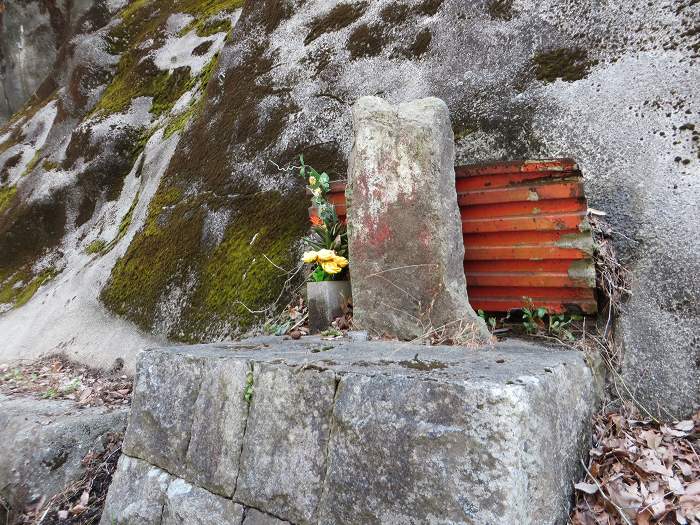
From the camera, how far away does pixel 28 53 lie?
1466cm

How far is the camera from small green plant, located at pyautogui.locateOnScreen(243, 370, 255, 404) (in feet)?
7.88

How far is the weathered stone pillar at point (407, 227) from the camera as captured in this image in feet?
9.27

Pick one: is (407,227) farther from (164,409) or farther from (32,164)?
(32,164)

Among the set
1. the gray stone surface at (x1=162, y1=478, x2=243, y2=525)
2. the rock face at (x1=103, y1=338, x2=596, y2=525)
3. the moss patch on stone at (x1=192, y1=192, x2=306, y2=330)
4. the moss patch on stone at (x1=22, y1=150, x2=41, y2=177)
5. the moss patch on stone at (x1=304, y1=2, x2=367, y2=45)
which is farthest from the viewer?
the moss patch on stone at (x1=22, y1=150, x2=41, y2=177)

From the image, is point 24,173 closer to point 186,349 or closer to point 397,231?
point 186,349

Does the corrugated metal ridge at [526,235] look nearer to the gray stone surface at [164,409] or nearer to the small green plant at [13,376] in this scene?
the gray stone surface at [164,409]

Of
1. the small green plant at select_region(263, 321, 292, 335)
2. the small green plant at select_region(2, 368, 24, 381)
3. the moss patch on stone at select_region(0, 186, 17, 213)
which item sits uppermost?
the small green plant at select_region(263, 321, 292, 335)

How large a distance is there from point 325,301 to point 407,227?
0.89 m

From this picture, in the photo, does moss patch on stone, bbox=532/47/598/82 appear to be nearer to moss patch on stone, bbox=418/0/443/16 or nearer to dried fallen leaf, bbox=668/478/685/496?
moss patch on stone, bbox=418/0/443/16

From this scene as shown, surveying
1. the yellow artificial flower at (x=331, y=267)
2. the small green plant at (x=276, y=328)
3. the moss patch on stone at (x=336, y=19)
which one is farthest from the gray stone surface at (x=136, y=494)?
the moss patch on stone at (x=336, y=19)

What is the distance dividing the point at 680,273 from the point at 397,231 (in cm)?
157

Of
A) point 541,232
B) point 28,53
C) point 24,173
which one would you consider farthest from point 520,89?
point 28,53

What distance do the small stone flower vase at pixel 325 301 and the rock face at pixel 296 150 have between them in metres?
0.80

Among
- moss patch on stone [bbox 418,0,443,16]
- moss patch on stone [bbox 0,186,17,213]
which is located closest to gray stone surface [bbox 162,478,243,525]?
moss patch on stone [bbox 418,0,443,16]
